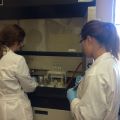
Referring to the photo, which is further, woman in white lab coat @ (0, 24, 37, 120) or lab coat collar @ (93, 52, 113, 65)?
woman in white lab coat @ (0, 24, 37, 120)

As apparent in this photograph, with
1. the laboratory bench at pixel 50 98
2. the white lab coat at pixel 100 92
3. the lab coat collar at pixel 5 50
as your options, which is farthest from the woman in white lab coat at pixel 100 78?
the lab coat collar at pixel 5 50

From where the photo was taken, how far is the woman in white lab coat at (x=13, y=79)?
5.53 feet

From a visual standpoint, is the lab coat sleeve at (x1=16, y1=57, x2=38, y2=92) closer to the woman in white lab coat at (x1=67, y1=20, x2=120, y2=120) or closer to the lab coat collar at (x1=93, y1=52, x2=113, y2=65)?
the woman in white lab coat at (x1=67, y1=20, x2=120, y2=120)

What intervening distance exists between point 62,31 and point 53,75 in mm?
378

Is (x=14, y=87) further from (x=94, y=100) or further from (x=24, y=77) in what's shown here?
(x=94, y=100)

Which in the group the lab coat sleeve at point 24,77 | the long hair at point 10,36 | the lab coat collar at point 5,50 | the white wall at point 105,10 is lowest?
the lab coat sleeve at point 24,77

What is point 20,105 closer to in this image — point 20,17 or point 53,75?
point 53,75

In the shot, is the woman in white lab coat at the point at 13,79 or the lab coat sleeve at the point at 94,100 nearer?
the lab coat sleeve at the point at 94,100

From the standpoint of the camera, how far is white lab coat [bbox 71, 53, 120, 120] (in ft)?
3.94

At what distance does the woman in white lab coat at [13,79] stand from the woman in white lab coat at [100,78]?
531 millimetres

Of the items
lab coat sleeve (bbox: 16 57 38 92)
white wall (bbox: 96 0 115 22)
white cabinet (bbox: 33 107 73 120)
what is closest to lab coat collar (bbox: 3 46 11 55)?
lab coat sleeve (bbox: 16 57 38 92)

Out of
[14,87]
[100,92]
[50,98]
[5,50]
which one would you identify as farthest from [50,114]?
[100,92]

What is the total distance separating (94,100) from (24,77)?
0.66 m

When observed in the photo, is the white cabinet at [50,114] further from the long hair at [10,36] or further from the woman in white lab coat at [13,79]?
the long hair at [10,36]
